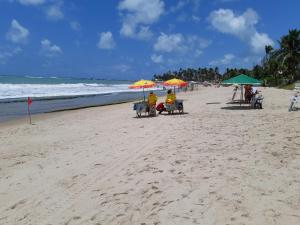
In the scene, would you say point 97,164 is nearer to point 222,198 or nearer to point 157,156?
point 157,156

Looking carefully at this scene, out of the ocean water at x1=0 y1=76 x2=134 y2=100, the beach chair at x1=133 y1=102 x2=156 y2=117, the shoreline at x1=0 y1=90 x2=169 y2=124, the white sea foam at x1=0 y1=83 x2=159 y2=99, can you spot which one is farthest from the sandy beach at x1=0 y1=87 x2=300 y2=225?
the white sea foam at x1=0 y1=83 x2=159 y2=99

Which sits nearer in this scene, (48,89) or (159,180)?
(159,180)

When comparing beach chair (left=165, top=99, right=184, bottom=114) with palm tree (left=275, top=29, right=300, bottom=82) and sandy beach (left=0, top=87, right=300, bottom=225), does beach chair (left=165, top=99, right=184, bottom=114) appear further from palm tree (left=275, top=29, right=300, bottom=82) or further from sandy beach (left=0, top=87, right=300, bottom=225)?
palm tree (left=275, top=29, right=300, bottom=82)

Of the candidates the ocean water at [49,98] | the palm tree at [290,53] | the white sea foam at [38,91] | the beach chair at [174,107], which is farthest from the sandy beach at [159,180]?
the palm tree at [290,53]

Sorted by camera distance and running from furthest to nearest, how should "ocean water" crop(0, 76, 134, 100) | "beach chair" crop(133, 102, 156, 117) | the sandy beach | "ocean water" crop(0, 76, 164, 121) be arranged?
"ocean water" crop(0, 76, 134, 100), "ocean water" crop(0, 76, 164, 121), "beach chair" crop(133, 102, 156, 117), the sandy beach

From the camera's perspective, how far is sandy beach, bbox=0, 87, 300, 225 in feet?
14.6

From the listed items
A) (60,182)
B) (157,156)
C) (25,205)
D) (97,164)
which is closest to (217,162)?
(157,156)

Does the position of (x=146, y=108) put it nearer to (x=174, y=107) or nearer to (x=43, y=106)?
(x=174, y=107)

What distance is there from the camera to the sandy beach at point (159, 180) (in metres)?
4.44

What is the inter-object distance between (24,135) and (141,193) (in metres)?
8.19

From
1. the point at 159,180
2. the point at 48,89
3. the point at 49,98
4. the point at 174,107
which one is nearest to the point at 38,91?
the point at 48,89

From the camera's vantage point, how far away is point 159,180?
5.66 m

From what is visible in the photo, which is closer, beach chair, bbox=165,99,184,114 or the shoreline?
beach chair, bbox=165,99,184,114

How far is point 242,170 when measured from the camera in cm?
586
